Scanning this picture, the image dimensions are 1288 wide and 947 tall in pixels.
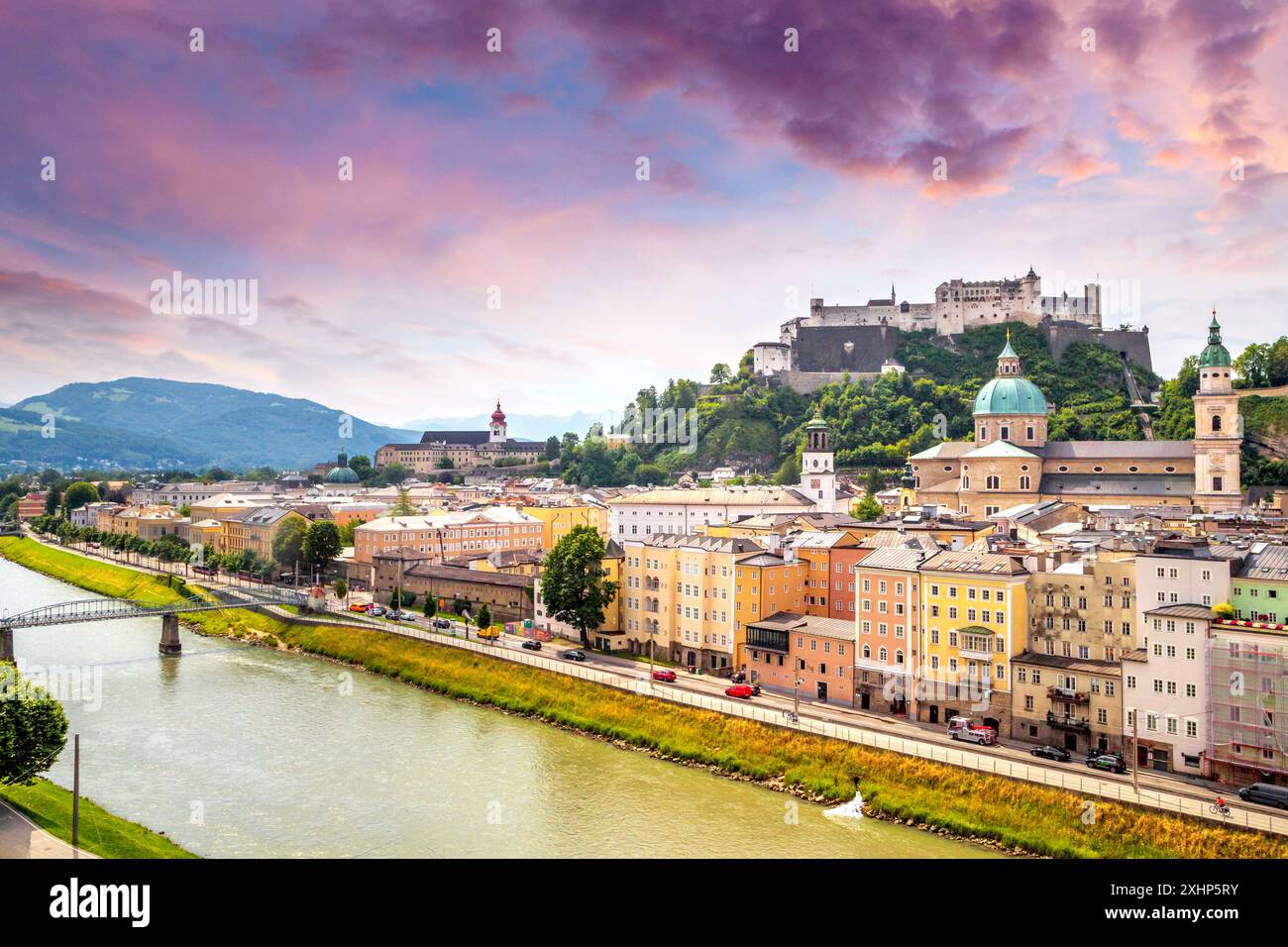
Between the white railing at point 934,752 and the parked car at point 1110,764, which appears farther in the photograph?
the parked car at point 1110,764

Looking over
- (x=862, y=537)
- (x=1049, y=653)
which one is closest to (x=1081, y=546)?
(x=1049, y=653)

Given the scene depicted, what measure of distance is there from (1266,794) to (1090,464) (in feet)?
103

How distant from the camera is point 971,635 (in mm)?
19375

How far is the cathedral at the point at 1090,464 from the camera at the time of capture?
133 ft

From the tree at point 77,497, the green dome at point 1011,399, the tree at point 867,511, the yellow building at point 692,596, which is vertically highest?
the green dome at point 1011,399

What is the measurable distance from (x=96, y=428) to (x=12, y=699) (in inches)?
8263

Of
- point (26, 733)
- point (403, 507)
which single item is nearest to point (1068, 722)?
point (26, 733)

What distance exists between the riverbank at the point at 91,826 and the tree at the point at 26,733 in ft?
1.40

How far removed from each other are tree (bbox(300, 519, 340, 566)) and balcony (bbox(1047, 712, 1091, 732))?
32.4 metres

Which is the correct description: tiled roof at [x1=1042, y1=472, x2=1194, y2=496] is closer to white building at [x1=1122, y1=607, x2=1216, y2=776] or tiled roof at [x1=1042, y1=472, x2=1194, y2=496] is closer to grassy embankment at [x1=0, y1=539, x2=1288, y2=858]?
white building at [x1=1122, y1=607, x2=1216, y2=776]

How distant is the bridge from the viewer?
27094 millimetres

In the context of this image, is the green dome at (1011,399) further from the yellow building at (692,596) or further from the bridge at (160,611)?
the bridge at (160,611)

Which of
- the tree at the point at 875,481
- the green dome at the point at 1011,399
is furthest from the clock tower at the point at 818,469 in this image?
the green dome at the point at 1011,399
